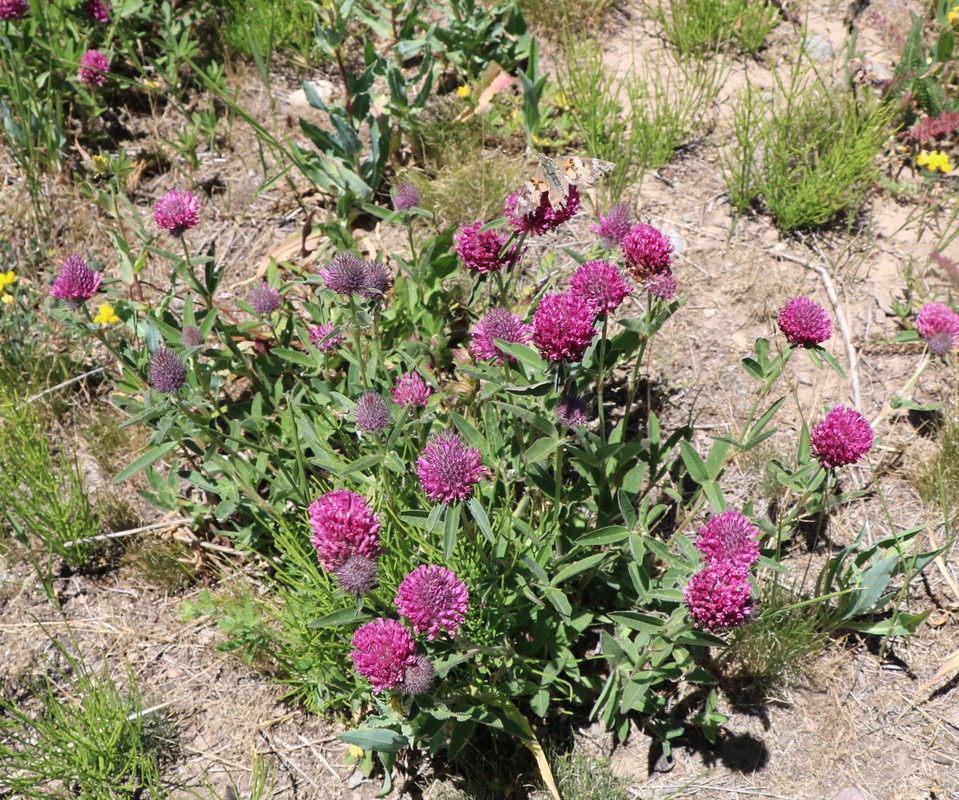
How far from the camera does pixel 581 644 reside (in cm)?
291

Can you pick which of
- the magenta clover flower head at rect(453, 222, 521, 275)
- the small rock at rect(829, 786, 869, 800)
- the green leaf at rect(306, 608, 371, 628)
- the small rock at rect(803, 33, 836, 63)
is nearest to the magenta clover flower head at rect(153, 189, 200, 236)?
the magenta clover flower head at rect(453, 222, 521, 275)

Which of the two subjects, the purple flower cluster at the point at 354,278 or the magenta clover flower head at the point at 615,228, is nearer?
the purple flower cluster at the point at 354,278

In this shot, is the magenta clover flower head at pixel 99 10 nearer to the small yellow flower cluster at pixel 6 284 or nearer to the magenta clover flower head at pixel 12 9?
the magenta clover flower head at pixel 12 9

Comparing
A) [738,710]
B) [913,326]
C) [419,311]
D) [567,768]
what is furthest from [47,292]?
[913,326]

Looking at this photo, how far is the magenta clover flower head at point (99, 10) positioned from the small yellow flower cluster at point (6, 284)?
5.02 ft

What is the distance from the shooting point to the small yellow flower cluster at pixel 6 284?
379 centimetres

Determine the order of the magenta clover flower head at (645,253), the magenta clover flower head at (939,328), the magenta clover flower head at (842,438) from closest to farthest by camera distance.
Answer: the magenta clover flower head at (645,253) < the magenta clover flower head at (842,438) < the magenta clover flower head at (939,328)

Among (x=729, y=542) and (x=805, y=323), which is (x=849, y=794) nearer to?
(x=729, y=542)

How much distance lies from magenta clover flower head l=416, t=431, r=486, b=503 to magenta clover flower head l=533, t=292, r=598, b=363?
0.35 metres

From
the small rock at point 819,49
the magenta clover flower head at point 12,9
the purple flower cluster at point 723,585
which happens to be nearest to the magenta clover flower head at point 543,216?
the purple flower cluster at point 723,585

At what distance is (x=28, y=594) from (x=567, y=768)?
2.19 m

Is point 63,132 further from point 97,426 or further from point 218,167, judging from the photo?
point 97,426

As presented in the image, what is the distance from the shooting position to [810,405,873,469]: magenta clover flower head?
251cm

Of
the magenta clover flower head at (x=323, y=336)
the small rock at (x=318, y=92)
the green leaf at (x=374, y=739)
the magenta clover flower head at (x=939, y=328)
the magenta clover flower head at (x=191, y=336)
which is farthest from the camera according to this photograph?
the small rock at (x=318, y=92)
